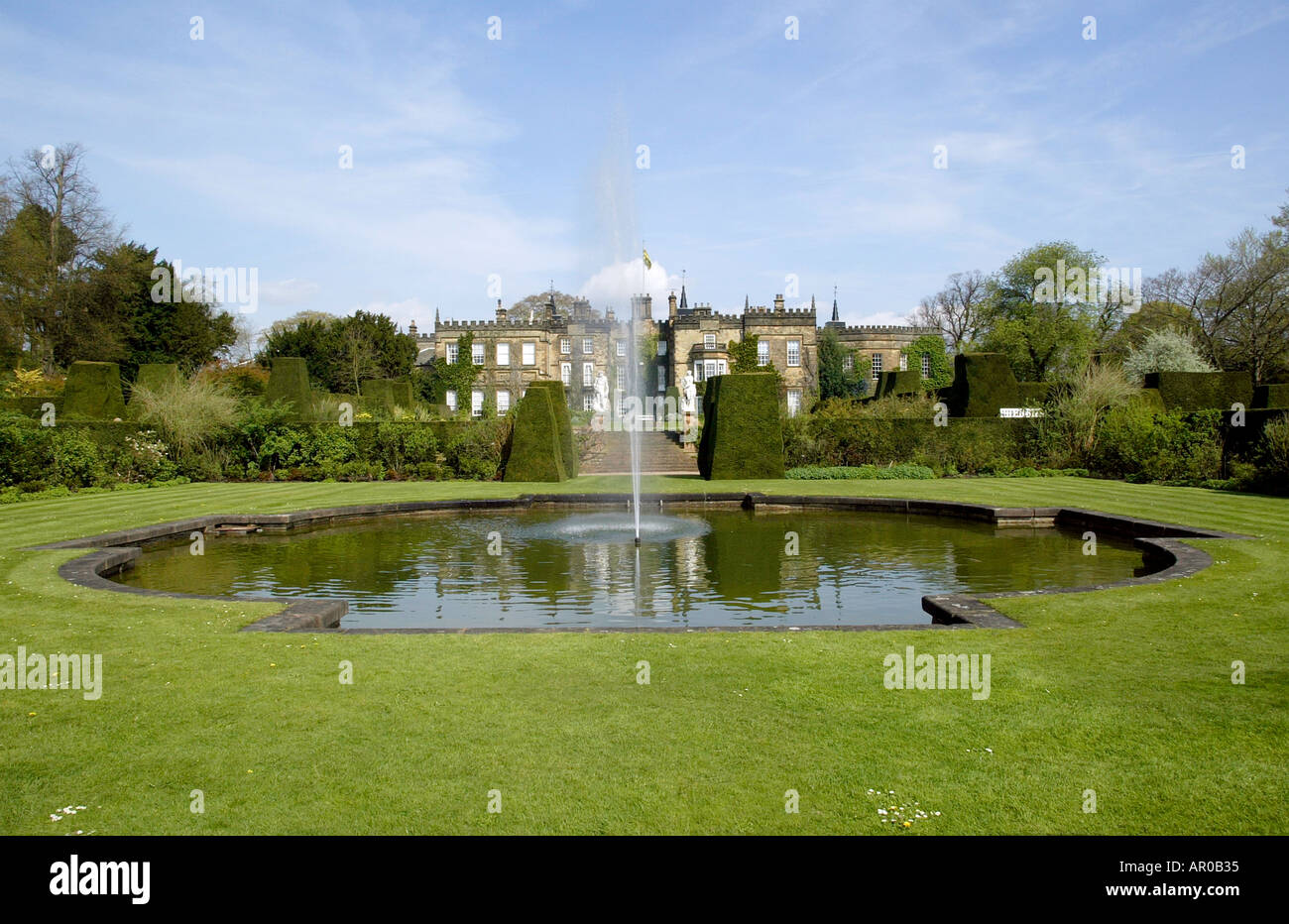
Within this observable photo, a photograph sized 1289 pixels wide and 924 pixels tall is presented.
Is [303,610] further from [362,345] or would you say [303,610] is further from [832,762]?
[362,345]

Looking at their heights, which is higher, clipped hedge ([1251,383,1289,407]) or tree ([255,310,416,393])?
tree ([255,310,416,393])

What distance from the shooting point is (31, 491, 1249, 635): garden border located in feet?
20.5

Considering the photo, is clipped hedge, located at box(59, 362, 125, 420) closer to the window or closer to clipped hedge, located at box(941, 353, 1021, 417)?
clipped hedge, located at box(941, 353, 1021, 417)

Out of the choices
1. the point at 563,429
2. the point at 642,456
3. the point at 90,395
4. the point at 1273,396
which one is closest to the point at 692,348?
the point at 642,456

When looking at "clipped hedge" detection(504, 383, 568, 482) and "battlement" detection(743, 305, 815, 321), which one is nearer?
"clipped hedge" detection(504, 383, 568, 482)

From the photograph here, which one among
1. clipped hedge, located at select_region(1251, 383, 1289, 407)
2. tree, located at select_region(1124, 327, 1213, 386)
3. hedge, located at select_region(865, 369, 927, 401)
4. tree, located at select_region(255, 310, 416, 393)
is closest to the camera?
clipped hedge, located at select_region(1251, 383, 1289, 407)

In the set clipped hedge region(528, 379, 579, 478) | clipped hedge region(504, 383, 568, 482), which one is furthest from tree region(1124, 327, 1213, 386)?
clipped hedge region(504, 383, 568, 482)

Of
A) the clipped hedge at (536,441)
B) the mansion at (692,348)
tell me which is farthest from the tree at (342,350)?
the clipped hedge at (536,441)

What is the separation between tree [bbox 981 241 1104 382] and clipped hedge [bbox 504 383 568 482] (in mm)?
31622

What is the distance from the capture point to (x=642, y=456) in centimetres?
2872

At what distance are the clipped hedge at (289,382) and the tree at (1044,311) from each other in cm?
3415

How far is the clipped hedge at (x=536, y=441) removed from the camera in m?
20.7

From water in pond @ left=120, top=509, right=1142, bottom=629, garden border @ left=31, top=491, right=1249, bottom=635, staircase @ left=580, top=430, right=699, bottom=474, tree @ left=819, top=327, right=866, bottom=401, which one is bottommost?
water in pond @ left=120, top=509, right=1142, bottom=629
